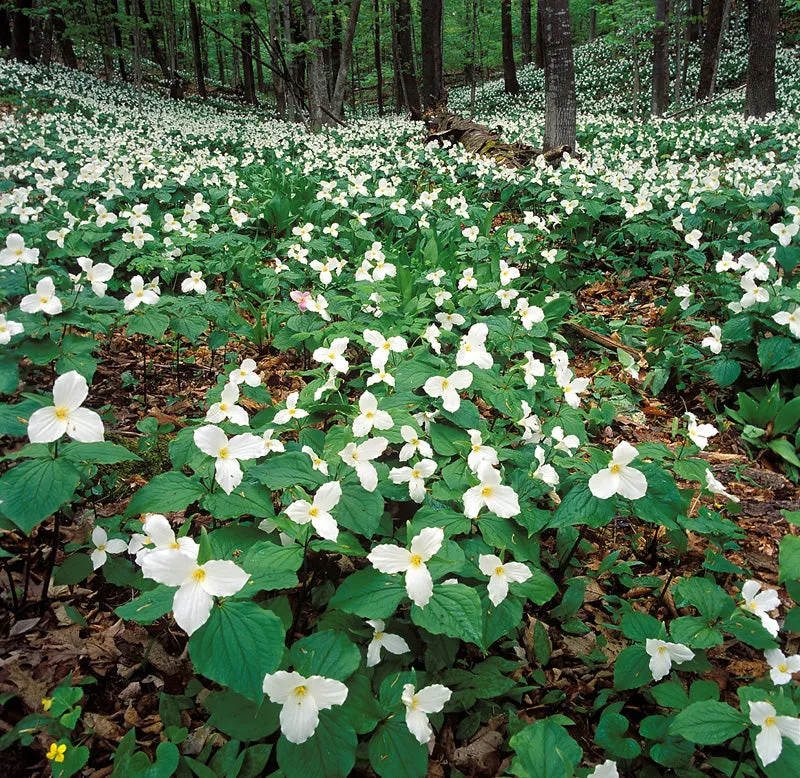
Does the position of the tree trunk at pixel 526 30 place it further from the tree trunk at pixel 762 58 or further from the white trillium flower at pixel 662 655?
the white trillium flower at pixel 662 655

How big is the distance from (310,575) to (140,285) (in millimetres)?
1431

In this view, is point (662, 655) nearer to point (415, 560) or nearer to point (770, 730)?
point (770, 730)

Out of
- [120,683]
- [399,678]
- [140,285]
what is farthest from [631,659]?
[140,285]

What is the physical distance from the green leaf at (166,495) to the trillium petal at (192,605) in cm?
33

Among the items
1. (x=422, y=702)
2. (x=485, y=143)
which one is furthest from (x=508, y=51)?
(x=422, y=702)

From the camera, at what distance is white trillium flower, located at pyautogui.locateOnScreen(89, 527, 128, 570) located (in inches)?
59.9

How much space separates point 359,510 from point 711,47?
1926 centimetres

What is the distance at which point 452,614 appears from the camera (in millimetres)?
1173

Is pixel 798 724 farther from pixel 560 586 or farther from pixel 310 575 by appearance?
pixel 310 575

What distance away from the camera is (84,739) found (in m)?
1.35

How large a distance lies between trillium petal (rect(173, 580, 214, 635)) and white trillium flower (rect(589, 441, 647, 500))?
0.96 meters

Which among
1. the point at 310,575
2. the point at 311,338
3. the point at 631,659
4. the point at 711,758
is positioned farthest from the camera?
the point at 311,338

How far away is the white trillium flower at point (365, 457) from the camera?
4.48 ft

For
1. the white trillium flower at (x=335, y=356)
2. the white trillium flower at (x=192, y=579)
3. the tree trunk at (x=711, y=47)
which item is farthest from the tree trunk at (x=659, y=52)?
the white trillium flower at (x=192, y=579)
